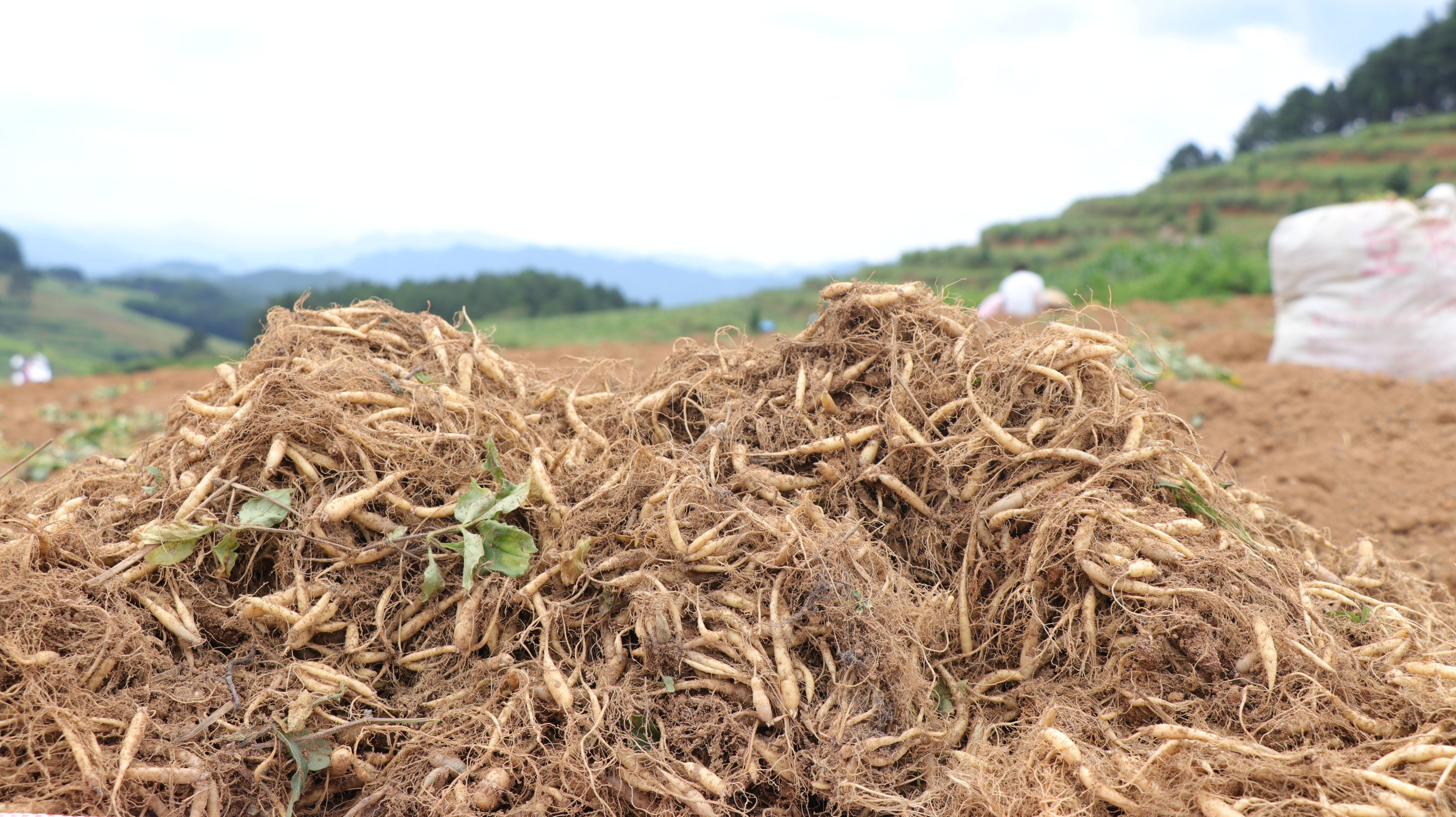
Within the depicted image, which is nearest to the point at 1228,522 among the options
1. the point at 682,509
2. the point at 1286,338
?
the point at 682,509

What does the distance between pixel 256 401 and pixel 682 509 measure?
1.19 m

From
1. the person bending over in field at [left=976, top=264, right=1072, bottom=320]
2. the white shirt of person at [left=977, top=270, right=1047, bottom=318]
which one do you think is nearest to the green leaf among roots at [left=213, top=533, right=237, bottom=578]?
the person bending over in field at [left=976, top=264, right=1072, bottom=320]

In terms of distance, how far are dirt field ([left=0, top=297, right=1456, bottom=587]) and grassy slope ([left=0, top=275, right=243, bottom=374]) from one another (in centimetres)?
2173

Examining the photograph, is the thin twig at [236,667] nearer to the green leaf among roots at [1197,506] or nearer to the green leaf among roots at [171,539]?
the green leaf among roots at [171,539]

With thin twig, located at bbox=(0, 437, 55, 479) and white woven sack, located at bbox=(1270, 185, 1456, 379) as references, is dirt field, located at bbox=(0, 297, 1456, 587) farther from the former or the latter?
thin twig, located at bbox=(0, 437, 55, 479)

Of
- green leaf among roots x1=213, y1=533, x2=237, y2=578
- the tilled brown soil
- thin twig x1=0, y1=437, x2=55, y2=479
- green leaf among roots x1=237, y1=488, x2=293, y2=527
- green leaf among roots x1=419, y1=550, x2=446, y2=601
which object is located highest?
thin twig x1=0, y1=437, x2=55, y2=479

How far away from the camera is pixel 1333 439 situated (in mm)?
4500

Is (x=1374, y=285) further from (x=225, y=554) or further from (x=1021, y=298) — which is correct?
(x=225, y=554)

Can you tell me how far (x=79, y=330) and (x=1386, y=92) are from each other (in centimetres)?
5835

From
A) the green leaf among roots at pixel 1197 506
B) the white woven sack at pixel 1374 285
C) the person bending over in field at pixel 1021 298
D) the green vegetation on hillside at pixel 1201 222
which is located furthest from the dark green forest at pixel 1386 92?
→ the green leaf among roots at pixel 1197 506

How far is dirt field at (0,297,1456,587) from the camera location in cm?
358

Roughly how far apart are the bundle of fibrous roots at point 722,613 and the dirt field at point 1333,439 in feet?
3.14

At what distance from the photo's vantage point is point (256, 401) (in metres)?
2.21

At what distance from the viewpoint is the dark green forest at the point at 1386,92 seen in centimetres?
3938
